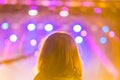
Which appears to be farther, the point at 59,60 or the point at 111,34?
the point at 111,34

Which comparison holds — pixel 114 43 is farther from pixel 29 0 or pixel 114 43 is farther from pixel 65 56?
pixel 65 56

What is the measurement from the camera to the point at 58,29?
1.62m

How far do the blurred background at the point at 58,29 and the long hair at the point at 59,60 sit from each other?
56cm

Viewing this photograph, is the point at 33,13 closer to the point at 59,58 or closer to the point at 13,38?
the point at 13,38

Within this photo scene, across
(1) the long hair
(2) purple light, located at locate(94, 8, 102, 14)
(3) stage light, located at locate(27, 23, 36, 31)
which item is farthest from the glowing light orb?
(1) the long hair

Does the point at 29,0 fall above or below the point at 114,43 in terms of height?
above

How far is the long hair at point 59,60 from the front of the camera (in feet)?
3.20

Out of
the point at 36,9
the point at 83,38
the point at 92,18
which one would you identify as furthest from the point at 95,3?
the point at 36,9

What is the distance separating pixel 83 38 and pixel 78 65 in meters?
0.63

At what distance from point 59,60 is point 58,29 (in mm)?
629

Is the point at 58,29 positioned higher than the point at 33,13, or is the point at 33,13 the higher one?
the point at 33,13

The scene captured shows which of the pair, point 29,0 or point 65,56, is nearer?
point 65,56

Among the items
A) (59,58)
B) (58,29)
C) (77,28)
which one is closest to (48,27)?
(58,29)

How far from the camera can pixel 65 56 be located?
102 centimetres
